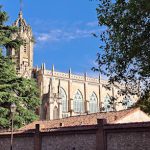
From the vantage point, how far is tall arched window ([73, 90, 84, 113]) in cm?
8100

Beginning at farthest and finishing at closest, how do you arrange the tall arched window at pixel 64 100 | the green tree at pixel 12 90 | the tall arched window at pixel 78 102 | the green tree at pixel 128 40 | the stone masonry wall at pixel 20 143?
the tall arched window at pixel 78 102
the tall arched window at pixel 64 100
the green tree at pixel 12 90
the stone masonry wall at pixel 20 143
the green tree at pixel 128 40

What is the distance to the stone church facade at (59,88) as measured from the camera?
70.9 m

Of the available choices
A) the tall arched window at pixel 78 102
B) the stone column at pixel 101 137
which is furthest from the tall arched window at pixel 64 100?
the stone column at pixel 101 137

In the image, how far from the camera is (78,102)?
270 ft

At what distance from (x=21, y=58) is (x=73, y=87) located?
12323mm

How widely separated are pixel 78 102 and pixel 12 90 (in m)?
50.6

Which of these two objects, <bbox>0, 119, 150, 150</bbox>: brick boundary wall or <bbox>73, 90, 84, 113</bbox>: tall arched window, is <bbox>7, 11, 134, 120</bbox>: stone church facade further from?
<bbox>0, 119, 150, 150</bbox>: brick boundary wall

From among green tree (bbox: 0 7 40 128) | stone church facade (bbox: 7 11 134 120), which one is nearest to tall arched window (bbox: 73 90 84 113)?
stone church facade (bbox: 7 11 134 120)

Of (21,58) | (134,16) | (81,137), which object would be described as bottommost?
(81,137)

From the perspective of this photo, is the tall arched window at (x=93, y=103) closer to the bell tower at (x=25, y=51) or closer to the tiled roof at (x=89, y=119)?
the bell tower at (x=25, y=51)

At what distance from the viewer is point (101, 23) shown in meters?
18.2

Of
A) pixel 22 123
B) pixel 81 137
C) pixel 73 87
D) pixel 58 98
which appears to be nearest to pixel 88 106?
pixel 73 87

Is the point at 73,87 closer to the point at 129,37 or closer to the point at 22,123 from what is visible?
the point at 22,123

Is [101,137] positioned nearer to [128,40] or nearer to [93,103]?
[128,40]
